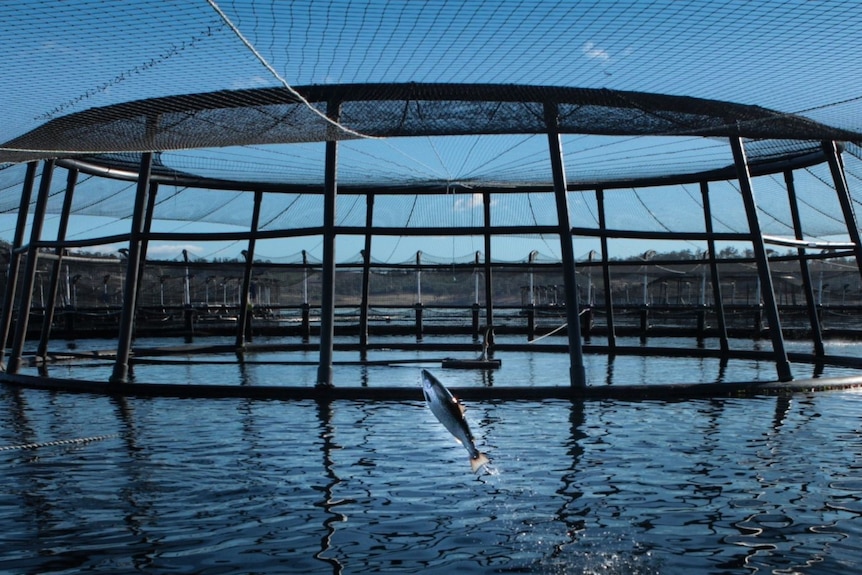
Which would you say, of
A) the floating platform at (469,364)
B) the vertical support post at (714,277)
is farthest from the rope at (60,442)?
the vertical support post at (714,277)

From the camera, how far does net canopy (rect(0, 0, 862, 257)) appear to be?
8.31 meters

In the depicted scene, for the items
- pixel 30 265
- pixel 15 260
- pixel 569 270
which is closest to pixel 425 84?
pixel 569 270

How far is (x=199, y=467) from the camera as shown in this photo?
902 cm

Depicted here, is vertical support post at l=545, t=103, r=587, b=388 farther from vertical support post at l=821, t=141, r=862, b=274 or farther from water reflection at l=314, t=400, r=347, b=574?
vertical support post at l=821, t=141, r=862, b=274

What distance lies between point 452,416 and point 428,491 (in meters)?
0.88

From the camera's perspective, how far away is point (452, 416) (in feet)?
28.5

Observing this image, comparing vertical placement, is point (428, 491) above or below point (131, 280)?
below

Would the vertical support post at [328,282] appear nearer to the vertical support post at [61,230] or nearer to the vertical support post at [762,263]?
the vertical support post at [762,263]

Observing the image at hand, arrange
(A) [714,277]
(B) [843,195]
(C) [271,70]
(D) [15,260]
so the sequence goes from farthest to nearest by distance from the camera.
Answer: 1. (A) [714,277]
2. (D) [15,260]
3. (B) [843,195]
4. (C) [271,70]

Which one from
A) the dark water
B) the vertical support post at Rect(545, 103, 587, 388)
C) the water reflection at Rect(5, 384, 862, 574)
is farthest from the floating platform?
the water reflection at Rect(5, 384, 862, 574)

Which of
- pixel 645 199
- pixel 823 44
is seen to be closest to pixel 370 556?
pixel 823 44

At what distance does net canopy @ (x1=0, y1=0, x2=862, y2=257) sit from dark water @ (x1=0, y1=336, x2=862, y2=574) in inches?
153

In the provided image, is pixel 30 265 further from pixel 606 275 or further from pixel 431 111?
pixel 606 275

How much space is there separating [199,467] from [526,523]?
354cm
